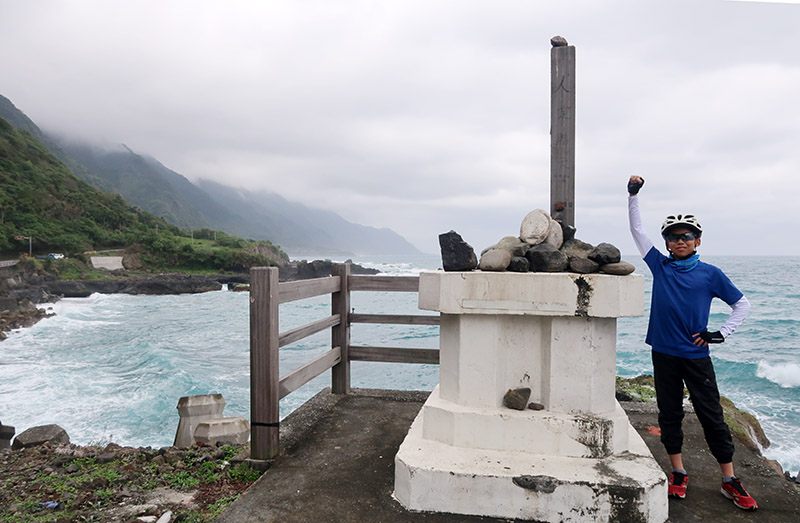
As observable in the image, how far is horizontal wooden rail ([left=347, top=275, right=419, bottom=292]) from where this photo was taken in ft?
16.3

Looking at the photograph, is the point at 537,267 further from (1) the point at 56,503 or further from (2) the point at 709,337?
(1) the point at 56,503

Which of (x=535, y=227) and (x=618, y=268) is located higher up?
(x=535, y=227)

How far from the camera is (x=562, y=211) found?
12.5 feet

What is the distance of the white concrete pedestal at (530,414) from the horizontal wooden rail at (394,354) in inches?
61.8

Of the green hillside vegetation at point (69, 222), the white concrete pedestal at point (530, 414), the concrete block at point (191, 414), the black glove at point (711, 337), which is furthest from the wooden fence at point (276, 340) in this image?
the green hillside vegetation at point (69, 222)

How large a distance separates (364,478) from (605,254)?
2286mm

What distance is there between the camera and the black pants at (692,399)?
9.71 feet

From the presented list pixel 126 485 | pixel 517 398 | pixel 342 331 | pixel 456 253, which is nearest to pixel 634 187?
pixel 456 253

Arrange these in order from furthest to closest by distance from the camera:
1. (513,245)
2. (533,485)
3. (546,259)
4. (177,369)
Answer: (177,369)
(513,245)
(546,259)
(533,485)

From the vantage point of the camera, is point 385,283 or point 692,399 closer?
point 692,399

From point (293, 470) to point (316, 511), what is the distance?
0.65 metres

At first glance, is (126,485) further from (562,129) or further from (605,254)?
(562,129)

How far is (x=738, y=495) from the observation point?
9.71 feet

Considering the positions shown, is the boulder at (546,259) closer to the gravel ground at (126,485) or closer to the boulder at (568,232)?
the boulder at (568,232)
